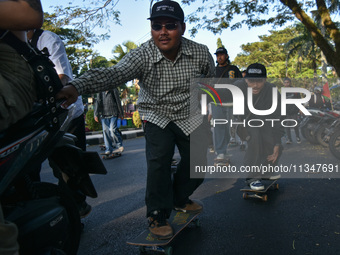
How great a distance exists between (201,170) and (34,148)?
6.17ft

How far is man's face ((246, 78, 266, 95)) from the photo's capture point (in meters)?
4.43

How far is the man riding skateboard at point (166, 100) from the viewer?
2.71m

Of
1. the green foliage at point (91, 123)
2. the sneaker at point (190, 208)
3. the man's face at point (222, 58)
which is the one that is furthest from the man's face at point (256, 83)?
the green foliage at point (91, 123)

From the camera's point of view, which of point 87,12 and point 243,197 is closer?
point 243,197

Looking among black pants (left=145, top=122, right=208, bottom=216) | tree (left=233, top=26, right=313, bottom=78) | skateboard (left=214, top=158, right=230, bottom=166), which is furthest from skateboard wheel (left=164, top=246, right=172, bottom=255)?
tree (left=233, top=26, right=313, bottom=78)

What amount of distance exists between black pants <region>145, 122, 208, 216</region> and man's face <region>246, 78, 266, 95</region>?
1.76 meters

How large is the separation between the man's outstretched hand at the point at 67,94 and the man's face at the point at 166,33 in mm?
1064

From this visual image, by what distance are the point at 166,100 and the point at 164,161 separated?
0.54 meters

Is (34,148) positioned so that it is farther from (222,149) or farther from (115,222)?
(222,149)

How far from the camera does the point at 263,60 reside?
53.0 metres

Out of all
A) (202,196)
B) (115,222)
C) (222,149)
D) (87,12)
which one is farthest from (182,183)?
(87,12)

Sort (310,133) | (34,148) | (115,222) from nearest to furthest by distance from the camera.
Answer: (34,148), (115,222), (310,133)

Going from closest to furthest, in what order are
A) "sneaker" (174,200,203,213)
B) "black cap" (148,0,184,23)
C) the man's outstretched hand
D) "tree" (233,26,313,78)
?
the man's outstretched hand
"black cap" (148,0,184,23)
"sneaker" (174,200,203,213)
"tree" (233,26,313,78)

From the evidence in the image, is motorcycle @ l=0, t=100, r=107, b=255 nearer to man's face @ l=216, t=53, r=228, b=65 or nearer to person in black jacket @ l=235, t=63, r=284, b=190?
person in black jacket @ l=235, t=63, r=284, b=190
